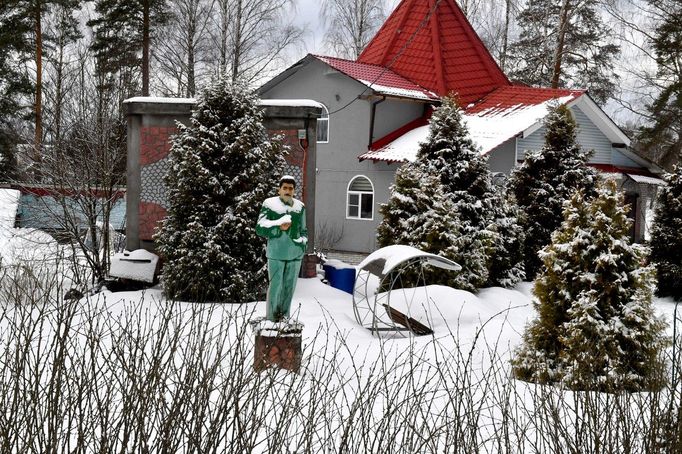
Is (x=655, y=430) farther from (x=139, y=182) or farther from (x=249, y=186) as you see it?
(x=139, y=182)

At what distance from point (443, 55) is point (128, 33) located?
1214 cm

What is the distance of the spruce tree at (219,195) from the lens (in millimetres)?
10352

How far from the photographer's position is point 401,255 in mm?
9227

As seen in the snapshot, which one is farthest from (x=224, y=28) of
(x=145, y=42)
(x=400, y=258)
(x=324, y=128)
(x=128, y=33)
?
(x=400, y=258)

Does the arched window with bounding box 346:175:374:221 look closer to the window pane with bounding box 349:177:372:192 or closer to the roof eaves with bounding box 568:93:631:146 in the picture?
the window pane with bounding box 349:177:372:192

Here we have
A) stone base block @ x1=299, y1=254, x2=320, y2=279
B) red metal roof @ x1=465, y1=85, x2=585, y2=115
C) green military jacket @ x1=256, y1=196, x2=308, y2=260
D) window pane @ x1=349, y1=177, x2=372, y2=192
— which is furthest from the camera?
window pane @ x1=349, y1=177, x2=372, y2=192

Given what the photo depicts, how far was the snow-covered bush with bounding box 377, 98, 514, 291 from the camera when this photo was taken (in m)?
11.9

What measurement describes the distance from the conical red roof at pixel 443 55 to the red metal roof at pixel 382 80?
1.70ft

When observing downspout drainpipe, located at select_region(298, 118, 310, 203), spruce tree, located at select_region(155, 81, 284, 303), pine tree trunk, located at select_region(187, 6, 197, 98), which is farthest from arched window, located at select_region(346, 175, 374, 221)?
spruce tree, located at select_region(155, 81, 284, 303)

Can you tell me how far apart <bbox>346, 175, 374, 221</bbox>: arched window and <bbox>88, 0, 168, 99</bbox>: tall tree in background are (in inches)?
347

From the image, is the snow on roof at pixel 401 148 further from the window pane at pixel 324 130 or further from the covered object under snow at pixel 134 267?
the covered object under snow at pixel 134 267

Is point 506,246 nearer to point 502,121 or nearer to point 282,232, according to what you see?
point 502,121

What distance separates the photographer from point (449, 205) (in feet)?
39.4

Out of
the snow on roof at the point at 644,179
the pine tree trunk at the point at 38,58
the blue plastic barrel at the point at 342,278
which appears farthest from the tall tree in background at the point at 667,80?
the pine tree trunk at the point at 38,58
